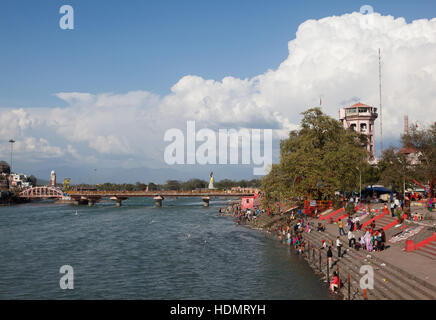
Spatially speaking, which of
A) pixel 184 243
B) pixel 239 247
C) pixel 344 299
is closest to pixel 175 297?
pixel 344 299

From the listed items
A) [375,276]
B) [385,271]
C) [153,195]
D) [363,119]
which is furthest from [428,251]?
[153,195]

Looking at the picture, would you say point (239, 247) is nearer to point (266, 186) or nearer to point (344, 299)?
point (266, 186)

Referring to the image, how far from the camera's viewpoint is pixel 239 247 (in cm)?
4691

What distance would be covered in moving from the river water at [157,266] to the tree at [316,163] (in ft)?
30.2

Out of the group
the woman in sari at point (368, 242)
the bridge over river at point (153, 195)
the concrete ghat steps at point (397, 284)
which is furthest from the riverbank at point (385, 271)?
the bridge over river at point (153, 195)

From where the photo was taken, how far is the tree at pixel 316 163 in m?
56.9

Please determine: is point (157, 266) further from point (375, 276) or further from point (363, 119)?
point (363, 119)

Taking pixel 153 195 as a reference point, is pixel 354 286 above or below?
above

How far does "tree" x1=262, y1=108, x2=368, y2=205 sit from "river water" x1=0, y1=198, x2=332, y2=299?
9.21 metres

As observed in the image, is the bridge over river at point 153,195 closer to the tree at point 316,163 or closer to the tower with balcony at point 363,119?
the tower with balcony at point 363,119

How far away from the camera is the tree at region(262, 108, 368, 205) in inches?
2239

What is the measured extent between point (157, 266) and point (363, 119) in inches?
3008

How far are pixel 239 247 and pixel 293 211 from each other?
21783 millimetres

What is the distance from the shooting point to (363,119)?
320 ft
